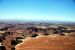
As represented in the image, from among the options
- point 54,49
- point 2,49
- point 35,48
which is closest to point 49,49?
point 54,49

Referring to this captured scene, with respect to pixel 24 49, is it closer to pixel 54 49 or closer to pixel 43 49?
pixel 43 49

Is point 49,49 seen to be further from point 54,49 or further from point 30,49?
point 30,49

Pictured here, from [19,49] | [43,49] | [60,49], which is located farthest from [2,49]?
[60,49]

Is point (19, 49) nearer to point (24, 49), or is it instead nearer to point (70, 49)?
point (24, 49)

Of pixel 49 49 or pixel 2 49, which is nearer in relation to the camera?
pixel 49 49

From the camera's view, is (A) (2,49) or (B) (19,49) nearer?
(B) (19,49)

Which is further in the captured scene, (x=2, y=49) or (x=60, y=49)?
(x=2, y=49)
